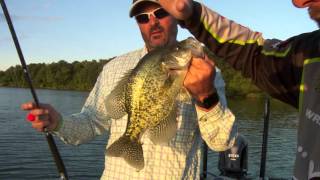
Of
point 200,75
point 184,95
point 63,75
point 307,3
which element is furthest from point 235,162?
point 63,75

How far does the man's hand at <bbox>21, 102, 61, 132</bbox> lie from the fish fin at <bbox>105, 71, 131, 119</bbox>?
1.64ft

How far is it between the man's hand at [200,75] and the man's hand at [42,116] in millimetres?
1189

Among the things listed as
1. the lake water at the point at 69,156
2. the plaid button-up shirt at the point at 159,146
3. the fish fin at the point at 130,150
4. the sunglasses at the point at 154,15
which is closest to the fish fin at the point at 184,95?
the plaid button-up shirt at the point at 159,146

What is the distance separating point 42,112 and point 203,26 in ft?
4.71

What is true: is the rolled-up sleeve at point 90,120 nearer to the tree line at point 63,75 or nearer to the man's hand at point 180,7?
the man's hand at point 180,7

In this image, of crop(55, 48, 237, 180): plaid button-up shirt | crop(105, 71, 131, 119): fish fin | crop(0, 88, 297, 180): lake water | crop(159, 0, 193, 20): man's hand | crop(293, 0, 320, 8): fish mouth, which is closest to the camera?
crop(293, 0, 320, 8): fish mouth

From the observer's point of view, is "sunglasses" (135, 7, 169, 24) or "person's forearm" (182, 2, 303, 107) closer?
"person's forearm" (182, 2, 303, 107)

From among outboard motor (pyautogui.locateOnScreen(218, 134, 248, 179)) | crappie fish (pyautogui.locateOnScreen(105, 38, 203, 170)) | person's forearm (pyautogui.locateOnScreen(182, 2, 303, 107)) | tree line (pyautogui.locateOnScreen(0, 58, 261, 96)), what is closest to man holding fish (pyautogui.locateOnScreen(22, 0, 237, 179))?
crappie fish (pyautogui.locateOnScreen(105, 38, 203, 170))

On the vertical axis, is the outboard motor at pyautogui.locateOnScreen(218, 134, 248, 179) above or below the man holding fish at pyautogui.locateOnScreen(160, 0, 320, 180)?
below

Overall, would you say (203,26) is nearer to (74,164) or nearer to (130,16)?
(130,16)

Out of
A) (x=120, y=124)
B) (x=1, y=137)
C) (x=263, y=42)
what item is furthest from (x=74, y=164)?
(x=263, y=42)

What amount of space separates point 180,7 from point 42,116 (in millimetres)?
1462

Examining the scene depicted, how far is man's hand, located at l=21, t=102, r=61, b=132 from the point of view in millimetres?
3266

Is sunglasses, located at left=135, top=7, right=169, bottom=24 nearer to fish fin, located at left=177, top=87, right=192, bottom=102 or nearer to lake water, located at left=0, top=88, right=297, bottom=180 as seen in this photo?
fish fin, located at left=177, top=87, right=192, bottom=102
